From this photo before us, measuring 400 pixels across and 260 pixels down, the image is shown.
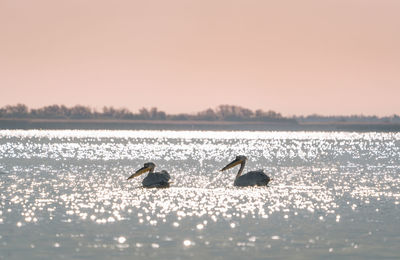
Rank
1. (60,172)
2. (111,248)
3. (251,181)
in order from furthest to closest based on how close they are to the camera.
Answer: (60,172)
(251,181)
(111,248)

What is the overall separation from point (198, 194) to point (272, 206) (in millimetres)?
5145

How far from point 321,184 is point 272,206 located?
1115 cm

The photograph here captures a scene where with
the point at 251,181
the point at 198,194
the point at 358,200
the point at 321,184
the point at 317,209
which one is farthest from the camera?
the point at 321,184

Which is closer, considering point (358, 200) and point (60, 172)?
point (358, 200)

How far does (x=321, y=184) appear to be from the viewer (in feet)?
129

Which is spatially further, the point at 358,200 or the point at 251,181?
the point at 251,181

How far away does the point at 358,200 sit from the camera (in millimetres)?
30859

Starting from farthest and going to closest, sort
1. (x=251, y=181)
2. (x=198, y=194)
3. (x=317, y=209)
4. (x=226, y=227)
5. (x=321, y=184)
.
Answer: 1. (x=321, y=184)
2. (x=251, y=181)
3. (x=198, y=194)
4. (x=317, y=209)
5. (x=226, y=227)

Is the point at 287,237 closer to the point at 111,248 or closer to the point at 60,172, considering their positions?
the point at 111,248

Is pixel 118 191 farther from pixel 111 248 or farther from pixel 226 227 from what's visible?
pixel 111 248

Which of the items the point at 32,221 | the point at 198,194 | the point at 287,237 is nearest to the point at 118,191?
the point at 198,194

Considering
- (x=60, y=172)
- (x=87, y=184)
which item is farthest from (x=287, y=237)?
(x=60, y=172)

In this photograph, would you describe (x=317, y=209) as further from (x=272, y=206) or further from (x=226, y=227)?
(x=226, y=227)

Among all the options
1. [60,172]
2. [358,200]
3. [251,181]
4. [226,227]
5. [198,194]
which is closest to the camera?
[226,227]
